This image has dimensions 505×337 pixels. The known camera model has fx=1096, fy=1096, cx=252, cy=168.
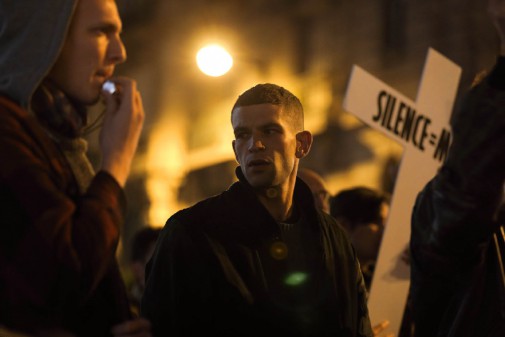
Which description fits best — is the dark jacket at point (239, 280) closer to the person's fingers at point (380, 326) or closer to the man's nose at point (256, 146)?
the man's nose at point (256, 146)

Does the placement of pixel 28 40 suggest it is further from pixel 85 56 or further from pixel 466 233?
pixel 466 233

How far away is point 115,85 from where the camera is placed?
2.41m

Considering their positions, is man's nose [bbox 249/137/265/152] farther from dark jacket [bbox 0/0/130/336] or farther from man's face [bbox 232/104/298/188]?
dark jacket [bbox 0/0/130/336]

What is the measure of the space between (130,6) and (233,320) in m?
15.9

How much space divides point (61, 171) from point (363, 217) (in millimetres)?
2237

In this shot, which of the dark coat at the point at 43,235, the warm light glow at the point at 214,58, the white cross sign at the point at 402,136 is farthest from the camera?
the warm light glow at the point at 214,58

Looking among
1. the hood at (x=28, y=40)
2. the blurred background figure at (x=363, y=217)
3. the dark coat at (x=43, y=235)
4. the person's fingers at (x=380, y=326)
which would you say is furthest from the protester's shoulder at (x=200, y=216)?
the blurred background figure at (x=363, y=217)

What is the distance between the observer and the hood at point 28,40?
2297 millimetres

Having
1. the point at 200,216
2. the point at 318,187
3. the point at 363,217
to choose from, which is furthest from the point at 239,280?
the point at 363,217

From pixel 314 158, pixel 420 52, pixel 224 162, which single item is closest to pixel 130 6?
pixel 224 162

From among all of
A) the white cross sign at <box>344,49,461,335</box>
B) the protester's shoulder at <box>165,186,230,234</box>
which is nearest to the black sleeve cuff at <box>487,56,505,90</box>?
the protester's shoulder at <box>165,186,230,234</box>

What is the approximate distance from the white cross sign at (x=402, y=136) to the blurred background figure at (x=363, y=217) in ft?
1.24

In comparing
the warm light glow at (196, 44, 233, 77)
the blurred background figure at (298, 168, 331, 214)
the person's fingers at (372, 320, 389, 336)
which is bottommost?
the person's fingers at (372, 320, 389, 336)

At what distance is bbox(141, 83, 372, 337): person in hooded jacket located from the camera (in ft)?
8.13
